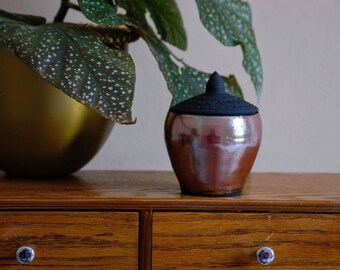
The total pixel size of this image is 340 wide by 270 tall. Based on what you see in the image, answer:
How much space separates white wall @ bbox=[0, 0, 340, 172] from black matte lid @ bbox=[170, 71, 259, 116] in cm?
43

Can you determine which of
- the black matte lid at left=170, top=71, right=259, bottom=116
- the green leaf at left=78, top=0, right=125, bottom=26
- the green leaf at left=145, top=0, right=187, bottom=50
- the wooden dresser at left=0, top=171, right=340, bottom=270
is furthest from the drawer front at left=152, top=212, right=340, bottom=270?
the green leaf at left=145, top=0, right=187, bottom=50

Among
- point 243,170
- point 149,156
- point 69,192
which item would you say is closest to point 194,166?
point 243,170

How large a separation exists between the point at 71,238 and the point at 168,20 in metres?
0.46

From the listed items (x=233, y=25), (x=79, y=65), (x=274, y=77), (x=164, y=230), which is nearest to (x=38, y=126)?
(x=79, y=65)

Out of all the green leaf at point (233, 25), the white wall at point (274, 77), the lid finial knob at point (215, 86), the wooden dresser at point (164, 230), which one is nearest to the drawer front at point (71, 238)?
the wooden dresser at point (164, 230)

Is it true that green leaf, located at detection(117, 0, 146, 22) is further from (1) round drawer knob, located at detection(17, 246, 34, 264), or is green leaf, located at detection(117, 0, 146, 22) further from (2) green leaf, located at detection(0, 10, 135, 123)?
(1) round drawer knob, located at detection(17, 246, 34, 264)

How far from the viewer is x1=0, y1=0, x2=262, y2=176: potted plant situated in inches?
35.9

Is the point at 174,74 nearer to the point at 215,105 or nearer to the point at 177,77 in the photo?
the point at 177,77

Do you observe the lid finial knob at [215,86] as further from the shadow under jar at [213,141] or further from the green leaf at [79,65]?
the green leaf at [79,65]

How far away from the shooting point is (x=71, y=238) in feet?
3.07

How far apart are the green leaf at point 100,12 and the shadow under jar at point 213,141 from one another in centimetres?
16

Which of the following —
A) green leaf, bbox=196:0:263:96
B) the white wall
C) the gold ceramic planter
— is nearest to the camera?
the gold ceramic planter

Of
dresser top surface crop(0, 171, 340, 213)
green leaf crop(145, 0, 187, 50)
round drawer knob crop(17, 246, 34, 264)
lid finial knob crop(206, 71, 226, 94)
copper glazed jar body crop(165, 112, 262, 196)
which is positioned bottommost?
round drawer knob crop(17, 246, 34, 264)

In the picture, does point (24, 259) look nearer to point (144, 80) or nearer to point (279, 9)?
point (144, 80)
